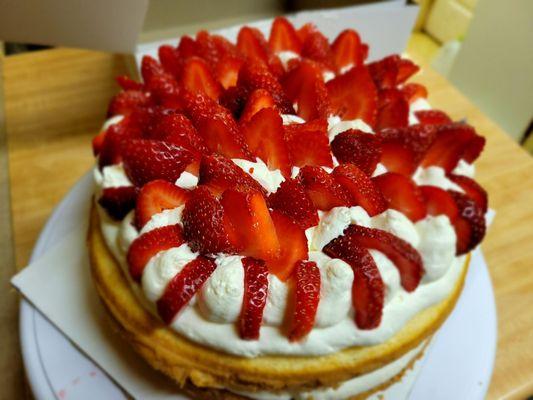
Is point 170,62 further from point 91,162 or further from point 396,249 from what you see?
point 396,249

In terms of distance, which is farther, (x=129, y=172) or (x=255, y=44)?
(x=255, y=44)

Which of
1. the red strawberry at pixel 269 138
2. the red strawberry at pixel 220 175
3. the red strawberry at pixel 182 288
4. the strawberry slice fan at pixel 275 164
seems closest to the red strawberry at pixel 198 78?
the strawberry slice fan at pixel 275 164

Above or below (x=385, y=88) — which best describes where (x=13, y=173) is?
below

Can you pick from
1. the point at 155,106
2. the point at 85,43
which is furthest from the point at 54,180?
the point at 155,106

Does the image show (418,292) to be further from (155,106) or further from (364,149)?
(155,106)

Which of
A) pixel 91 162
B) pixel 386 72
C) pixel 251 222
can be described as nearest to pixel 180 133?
pixel 251 222

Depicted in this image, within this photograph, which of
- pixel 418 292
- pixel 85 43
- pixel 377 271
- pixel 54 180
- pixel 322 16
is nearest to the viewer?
pixel 377 271

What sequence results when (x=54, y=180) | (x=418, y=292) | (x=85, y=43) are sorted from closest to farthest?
1. (x=418, y=292)
2. (x=85, y=43)
3. (x=54, y=180)
